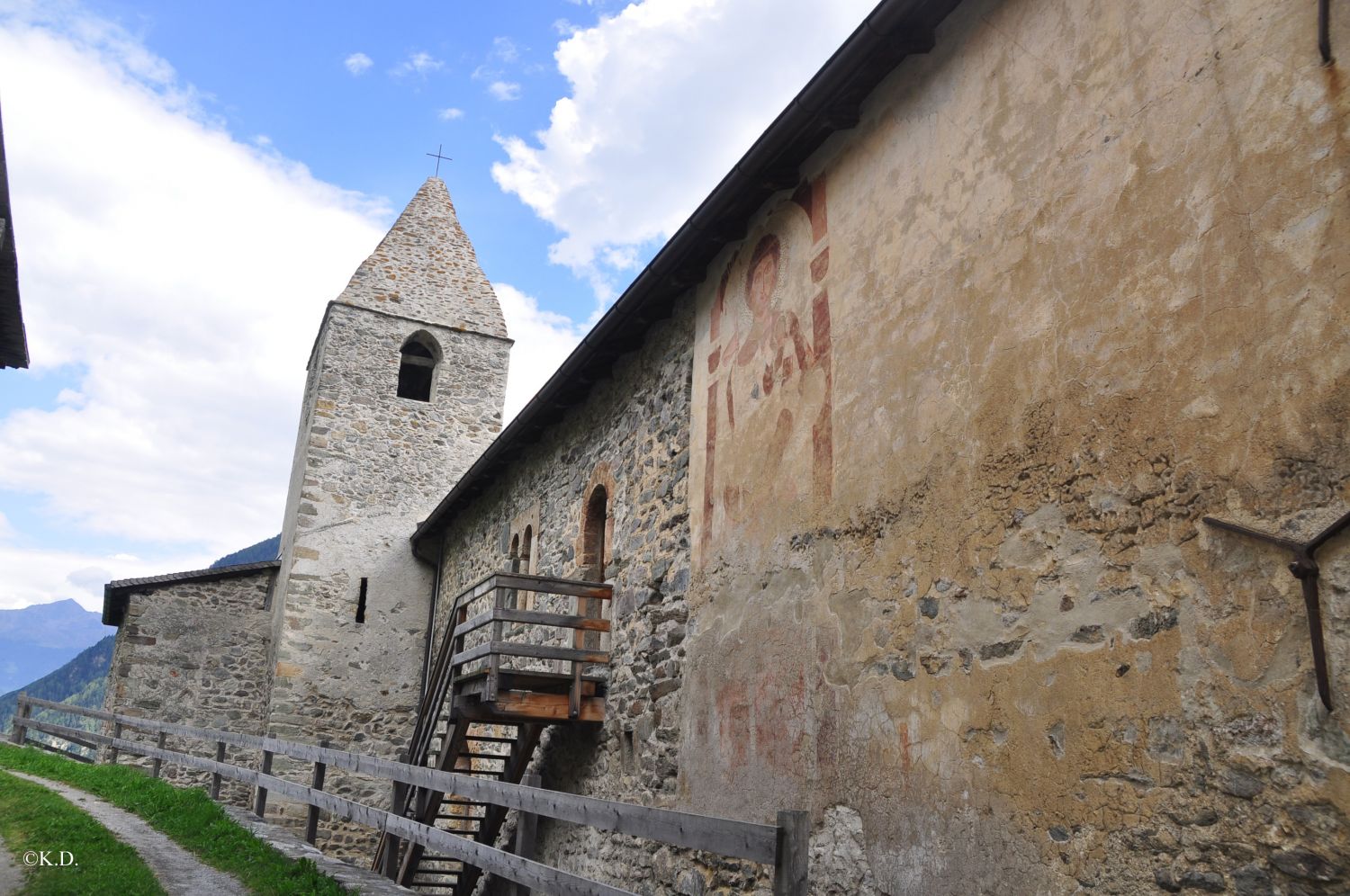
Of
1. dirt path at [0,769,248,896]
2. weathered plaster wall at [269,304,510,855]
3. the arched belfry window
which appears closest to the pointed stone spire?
weathered plaster wall at [269,304,510,855]

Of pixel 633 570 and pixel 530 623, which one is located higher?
pixel 633 570

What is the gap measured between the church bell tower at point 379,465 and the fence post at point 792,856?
42.8ft

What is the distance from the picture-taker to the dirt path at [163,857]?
596 cm

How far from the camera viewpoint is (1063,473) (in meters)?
4.36

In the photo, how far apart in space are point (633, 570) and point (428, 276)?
12.3m

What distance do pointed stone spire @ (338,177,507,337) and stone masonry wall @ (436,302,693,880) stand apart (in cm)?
880

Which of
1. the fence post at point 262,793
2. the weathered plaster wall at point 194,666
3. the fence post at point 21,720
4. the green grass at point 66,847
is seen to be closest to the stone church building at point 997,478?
→ the fence post at point 262,793

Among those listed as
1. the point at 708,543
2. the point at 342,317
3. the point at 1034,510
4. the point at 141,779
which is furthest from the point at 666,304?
the point at 342,317

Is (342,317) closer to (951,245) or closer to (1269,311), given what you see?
(951,245)

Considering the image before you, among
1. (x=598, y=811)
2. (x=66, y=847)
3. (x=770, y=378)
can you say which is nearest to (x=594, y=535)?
(x=770, y=378)

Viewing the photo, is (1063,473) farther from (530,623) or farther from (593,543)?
(593,543)

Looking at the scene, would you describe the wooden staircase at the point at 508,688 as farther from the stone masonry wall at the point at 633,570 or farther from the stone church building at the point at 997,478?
the stone masonry wall at the point at 633,570

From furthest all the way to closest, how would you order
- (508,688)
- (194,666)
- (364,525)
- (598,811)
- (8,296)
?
(364,525) < (194,666) < (508,688) < (8,296) < (598,811)

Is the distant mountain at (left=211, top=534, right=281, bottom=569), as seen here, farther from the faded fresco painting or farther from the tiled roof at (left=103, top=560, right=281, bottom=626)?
the faded fresco painting
